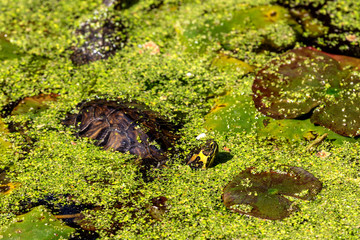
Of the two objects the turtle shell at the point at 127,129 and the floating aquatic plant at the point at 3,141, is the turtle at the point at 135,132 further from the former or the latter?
the floating aquatic plant at the point at 3,141

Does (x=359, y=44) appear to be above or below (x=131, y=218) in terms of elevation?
above

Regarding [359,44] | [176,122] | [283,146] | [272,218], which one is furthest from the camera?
[359,44]

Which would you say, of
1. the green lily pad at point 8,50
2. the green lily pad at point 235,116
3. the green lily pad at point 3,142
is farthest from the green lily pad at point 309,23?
the green lily pad at point 3,142

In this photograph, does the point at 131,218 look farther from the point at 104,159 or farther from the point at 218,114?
the point at 218,114

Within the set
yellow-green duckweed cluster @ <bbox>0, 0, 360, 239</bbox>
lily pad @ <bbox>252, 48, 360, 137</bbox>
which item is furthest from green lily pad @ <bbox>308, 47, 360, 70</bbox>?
yellow-green duckweed cluster @ <bbox>0, 0, 360, 239</bbox>

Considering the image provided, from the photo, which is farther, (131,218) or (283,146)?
(283,146)

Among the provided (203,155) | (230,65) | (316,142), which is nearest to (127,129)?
(203,155)

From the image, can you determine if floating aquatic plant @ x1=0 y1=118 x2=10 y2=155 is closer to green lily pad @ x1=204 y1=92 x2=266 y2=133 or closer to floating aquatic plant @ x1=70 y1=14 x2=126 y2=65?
floating aquatic plant @ x1=70 y1=14 x2=126 y2=65

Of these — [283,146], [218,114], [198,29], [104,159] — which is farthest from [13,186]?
[198,29]
